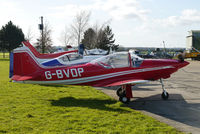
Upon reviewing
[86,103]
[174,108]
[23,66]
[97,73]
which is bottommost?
[174,108]

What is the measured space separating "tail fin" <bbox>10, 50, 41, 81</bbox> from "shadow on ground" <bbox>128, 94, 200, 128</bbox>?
4527 millimetres

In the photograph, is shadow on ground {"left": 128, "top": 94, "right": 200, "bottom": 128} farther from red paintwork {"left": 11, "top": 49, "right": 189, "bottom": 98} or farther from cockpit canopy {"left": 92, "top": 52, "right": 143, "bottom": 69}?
cockpit canopy {"left": 92, "top": 52, "right": 143, "bottom": 69}

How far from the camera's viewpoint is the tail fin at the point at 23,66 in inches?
356

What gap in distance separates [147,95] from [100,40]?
→ 35820 millimetres

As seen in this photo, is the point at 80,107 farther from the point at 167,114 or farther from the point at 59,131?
the point at 167,114

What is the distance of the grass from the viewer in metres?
5.28

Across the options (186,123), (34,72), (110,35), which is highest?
(110,35)

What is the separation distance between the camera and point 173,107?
7.89 m

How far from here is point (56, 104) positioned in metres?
7.93

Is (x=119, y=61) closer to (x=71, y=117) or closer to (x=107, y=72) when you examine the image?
(x=107, y=72)

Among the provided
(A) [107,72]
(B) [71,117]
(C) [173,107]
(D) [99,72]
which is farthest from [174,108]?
(B) [71,117]

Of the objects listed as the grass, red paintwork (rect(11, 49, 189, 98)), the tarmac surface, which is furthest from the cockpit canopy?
the tarmac surface

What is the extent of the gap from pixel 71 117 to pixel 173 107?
4049 mm

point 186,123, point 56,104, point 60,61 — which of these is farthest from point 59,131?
point 60,61
